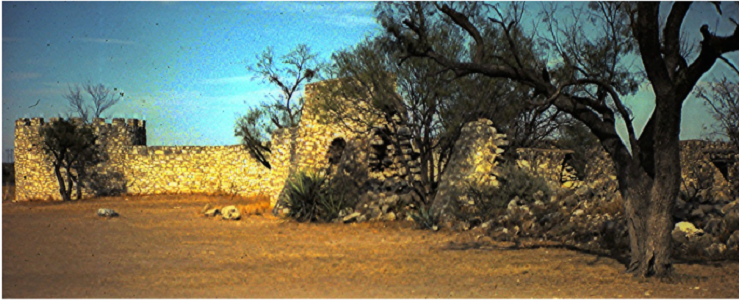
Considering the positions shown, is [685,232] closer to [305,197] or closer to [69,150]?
[305,197]

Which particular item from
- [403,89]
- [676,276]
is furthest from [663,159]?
[403,89]

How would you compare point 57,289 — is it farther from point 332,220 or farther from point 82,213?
point 82,213

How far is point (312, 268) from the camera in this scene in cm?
885

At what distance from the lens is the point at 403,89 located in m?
15.9

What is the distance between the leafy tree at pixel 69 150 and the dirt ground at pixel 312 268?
16.2 metres

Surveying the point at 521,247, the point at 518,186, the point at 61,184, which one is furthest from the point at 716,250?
the point at 61,184

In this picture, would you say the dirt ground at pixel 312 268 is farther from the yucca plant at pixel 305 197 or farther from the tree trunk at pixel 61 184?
the tree trunk at pixel 61 184

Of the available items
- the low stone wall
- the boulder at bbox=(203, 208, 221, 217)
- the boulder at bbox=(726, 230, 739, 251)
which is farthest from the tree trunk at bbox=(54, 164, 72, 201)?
the boulder at bbox=(726, 230, 739, 251)

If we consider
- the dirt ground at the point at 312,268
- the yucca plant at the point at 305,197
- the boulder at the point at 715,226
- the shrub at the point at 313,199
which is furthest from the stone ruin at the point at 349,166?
the dirt ground at the point at 312,268

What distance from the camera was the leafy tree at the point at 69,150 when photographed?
28.6m

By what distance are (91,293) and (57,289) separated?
0.59 metres

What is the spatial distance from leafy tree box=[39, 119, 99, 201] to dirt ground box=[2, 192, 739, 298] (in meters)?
16.2

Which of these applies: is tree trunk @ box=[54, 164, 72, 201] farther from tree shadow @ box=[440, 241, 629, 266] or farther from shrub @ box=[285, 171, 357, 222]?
tree shadow @ box=[440, 241, 629, 266]

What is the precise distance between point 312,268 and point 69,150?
25084 mm
